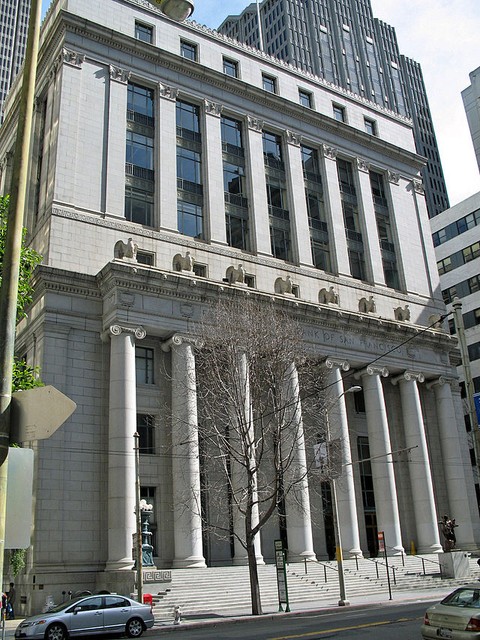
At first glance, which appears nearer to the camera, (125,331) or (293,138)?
(125,331)

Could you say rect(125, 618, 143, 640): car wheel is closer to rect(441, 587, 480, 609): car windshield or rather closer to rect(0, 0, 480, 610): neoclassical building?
rect(0, 0, 480, 610): neoclassical building

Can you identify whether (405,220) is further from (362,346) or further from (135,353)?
(135,353)

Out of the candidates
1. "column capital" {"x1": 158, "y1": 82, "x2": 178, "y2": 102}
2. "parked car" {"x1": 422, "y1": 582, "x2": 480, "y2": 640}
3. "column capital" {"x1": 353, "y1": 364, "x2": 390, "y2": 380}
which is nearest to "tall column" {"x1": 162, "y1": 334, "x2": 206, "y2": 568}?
"column capital" {"x1": 353, "y1": 364, "x2": 390, "y2": 380}

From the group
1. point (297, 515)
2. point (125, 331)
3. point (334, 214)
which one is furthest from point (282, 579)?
point (334, 214)

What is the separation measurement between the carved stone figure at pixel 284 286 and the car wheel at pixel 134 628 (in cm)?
2706

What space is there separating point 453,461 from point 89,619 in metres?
33.9

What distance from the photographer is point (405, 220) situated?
195 feet

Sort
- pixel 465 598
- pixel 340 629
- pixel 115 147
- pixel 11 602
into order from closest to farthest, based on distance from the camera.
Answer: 1. pixel 465 598
2. pixel 340 629
3. pixel 11 602
4. pixel 115 147

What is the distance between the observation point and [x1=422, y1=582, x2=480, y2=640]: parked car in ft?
43.8

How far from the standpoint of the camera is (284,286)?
46531 millimetres

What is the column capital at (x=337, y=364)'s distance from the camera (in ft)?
145

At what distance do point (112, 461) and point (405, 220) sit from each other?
122 feet

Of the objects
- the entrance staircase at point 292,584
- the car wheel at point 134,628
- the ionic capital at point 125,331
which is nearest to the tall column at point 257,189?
the ionic capital at point 125,331

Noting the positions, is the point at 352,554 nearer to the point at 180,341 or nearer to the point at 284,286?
the point at 180,341
